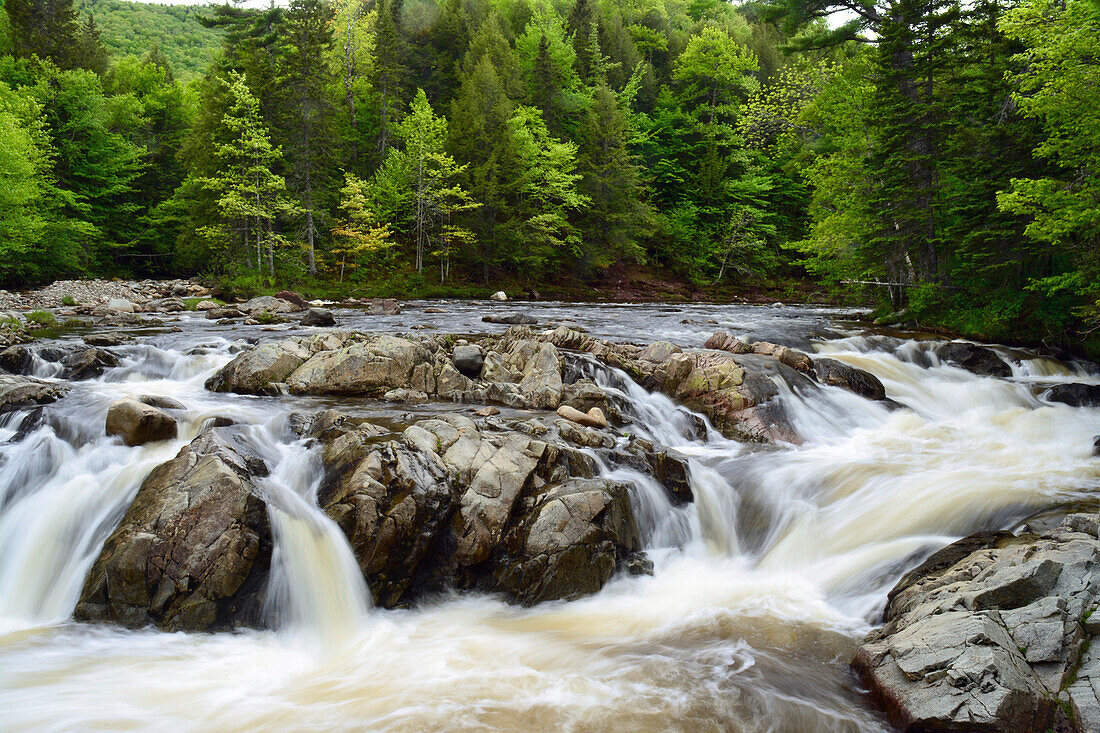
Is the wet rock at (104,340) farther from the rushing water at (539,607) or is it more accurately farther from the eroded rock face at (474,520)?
the eroded rock face at (474,520)

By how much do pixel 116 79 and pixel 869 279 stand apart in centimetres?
5189

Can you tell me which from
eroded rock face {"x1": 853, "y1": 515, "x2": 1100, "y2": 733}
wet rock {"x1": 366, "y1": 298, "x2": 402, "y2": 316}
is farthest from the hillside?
eroded rock face {"x1": 853, "y1": 515, "x2": 1100, "y2": 733}

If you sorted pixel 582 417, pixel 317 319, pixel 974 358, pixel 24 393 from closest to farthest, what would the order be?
1. pixel 24 393
2. pixel 582 417
3. pixel 974 358
4. pixel 317 319

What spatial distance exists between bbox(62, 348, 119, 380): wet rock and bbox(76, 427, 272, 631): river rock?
262 inches

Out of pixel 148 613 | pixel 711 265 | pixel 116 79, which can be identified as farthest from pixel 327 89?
pixel 148 613

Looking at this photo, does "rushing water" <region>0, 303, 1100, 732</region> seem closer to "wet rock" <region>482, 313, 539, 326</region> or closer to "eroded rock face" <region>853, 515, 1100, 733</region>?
"eroded rock face" <region>853, 515, 1100, 733</region>

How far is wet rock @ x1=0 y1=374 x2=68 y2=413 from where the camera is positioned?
26.7 feet

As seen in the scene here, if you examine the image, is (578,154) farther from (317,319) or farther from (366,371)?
(366,371)

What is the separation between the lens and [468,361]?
38.3 feet

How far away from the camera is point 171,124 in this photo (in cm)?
4144

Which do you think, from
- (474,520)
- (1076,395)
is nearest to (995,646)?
(474,520)

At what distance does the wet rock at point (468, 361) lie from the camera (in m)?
11.6

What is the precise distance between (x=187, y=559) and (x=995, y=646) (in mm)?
6782

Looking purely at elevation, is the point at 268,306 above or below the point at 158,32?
below
